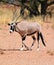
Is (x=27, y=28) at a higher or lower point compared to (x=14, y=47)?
higher

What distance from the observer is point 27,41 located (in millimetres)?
15672

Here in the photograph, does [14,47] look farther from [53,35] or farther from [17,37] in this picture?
[53,35]

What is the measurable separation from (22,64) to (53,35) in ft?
27.0

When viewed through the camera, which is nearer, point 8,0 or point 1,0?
point 1,0

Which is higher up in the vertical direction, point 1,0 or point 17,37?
point 1,0

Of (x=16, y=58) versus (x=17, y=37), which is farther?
(x=17, y=37)

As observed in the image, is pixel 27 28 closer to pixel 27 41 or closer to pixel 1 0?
pixel 27 41

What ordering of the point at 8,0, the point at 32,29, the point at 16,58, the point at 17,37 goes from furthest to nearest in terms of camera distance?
the point at 8,0 → the point at 17,37 → the point at 32,29 → the point at 16,58

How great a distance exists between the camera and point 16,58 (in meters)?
11.1

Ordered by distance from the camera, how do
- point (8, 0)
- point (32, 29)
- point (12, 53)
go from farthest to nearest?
point (8, 0), point (32, 29), point (12, 53)

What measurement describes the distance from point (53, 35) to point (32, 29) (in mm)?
5181

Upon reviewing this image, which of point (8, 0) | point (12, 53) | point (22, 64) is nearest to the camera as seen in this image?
point (22, 64)

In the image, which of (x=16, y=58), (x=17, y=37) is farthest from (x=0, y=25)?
(x=16, y=58)

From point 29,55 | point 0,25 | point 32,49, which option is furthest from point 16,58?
point 0,25
